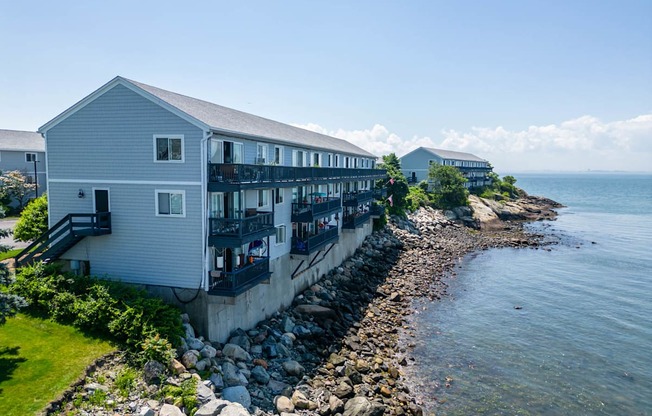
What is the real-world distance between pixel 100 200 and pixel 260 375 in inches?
492

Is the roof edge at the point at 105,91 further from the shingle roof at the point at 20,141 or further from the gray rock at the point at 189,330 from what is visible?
the shingle roof at the point at 20,141

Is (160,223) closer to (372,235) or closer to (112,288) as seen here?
(112,288)

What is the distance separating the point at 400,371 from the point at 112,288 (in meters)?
16.1

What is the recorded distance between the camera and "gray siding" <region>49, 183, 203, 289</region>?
21.9 m

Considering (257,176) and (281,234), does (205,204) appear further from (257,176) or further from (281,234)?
(281,234)

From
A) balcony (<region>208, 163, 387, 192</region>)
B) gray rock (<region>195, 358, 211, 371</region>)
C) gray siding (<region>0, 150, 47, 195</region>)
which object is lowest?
gray rock (<region>195, 358, 211, 371</region>)

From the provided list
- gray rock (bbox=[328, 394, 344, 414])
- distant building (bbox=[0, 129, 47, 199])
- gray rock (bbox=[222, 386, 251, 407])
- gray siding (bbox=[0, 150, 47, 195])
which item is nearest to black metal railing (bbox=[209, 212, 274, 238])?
gray rock (bbox=[222, 386, 251, 407])

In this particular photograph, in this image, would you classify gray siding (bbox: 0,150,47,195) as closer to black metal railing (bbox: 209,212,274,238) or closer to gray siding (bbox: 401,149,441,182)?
black metal railing (bbox: 209,212,274,238)

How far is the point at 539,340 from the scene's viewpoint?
1208 inches

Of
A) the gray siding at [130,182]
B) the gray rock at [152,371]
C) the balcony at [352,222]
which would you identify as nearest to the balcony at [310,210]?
the balcony at [352,222]

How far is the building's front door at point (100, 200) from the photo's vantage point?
23.3 meters

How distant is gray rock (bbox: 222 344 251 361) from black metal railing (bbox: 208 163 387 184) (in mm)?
8263

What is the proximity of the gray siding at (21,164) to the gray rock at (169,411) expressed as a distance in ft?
149

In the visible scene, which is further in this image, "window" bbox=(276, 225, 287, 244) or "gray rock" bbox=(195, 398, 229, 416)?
"window" bbox=(276, 225, 287, 244)
